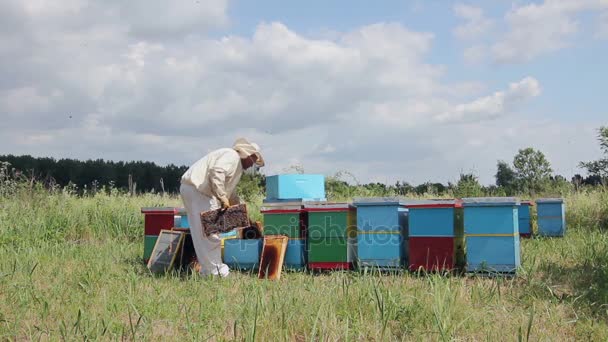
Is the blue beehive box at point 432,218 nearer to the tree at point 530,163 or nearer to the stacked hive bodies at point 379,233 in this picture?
the stacked hive bodies at point 379,233

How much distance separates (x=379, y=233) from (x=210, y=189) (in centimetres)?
182

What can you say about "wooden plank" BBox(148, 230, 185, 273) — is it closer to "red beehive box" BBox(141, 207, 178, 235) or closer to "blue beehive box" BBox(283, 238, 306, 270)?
"red beehive box" BBox(141, 207, 178, 235)

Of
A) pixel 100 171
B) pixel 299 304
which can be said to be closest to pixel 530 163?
pixel 100 171

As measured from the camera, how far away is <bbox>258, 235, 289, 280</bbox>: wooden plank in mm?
5855

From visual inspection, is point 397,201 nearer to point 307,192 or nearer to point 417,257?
point 417,257

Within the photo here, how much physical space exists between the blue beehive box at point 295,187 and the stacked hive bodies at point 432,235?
1.88 m

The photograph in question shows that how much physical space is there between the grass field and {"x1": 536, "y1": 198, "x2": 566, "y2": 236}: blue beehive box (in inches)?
77.5

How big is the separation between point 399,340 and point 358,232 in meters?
2.32

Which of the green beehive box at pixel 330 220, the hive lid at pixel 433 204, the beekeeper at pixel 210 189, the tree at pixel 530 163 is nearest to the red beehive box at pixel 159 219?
the beekeeper at pixel 210 189

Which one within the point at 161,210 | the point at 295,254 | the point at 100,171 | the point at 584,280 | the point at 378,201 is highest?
the point at 100,171

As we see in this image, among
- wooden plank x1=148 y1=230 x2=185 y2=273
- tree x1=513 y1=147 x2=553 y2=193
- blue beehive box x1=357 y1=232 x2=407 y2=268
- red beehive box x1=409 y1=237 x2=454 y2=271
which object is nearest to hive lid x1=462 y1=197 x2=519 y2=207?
red beehive box x1=409 y1=237 x2=454 y2=271

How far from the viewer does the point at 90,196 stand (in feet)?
39.8

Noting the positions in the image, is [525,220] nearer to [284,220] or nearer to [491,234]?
[491,234]

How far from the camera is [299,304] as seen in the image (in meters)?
3.90
